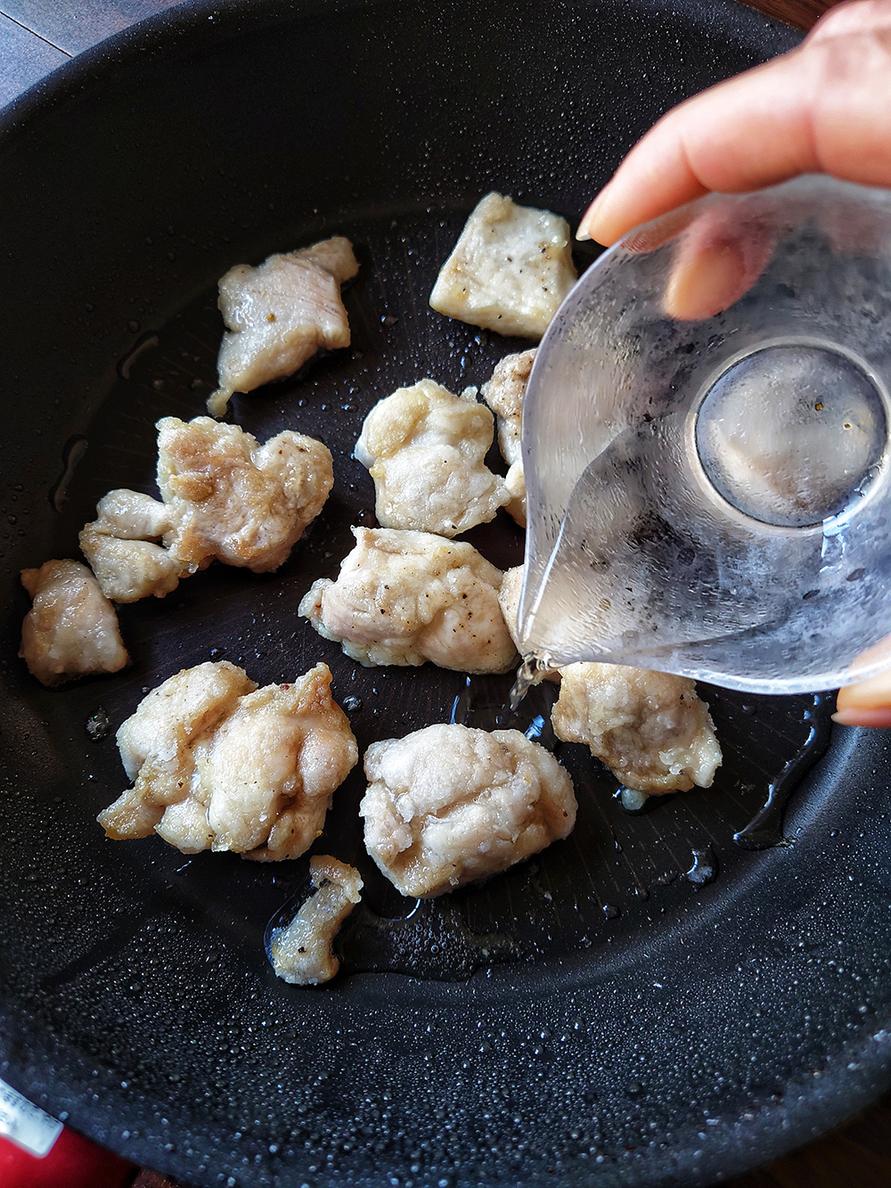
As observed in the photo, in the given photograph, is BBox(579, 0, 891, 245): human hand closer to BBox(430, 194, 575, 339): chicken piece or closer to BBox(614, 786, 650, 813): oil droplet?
BBox(430, 194, 575, 339): chicken piece

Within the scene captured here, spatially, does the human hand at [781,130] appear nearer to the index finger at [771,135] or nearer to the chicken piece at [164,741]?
the index finger at [771,135]

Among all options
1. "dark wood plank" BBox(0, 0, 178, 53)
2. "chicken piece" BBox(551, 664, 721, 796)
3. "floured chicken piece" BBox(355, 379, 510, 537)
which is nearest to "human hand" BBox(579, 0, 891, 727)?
"chicken piece" BBox(551, 664, 721, 796)

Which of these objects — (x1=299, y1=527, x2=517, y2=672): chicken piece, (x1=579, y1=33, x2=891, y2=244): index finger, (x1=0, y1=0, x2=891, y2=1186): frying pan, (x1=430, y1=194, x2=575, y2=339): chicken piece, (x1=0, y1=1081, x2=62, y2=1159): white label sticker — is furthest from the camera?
(x1=430, y1=194, x2=575, y2=339): chicken piece

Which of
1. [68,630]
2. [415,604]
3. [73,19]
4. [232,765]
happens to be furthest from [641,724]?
[73,19]

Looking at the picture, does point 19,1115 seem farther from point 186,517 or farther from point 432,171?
point 432,171

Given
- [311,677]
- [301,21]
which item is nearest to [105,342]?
[301,21]

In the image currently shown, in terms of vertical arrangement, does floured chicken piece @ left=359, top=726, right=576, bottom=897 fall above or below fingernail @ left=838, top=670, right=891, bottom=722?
below

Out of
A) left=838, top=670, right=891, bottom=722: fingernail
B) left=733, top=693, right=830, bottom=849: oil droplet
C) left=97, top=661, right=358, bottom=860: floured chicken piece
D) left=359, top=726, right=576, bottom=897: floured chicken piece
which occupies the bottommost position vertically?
left=733, top=693, right=830, bottom=849: oil droplet
